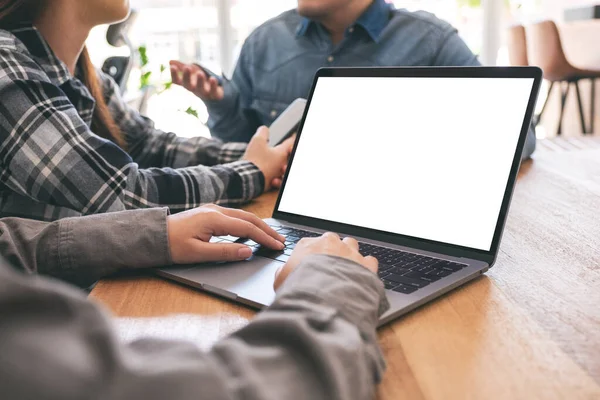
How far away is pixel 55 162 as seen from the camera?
2.85 feet

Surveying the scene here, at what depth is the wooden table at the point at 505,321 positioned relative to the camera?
17.6 inches

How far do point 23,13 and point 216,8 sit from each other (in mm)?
3302

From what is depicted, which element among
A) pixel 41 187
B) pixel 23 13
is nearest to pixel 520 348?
pixel 41 187

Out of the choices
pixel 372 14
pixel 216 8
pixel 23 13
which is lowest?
pixel 216 8

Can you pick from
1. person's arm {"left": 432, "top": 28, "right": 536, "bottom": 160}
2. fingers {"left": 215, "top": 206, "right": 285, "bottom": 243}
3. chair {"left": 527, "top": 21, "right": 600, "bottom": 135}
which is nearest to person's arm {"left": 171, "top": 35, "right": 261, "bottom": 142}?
person's arm {"left": 432, "top": 28, "right": 536, "bottom": 160}

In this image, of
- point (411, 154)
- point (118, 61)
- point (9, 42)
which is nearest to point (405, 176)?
Answer: point (411, 154)

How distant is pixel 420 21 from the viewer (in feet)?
5.57

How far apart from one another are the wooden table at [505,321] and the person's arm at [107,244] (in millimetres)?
29

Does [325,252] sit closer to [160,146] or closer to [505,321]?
[505,321]

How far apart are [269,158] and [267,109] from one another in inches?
27.1

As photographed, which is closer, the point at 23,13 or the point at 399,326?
the point at 399,326

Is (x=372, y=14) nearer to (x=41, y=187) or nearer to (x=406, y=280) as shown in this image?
(x=41, y=187)

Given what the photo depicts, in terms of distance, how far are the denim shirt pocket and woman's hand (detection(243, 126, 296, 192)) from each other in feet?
1.92

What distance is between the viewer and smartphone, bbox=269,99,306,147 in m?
1.26
